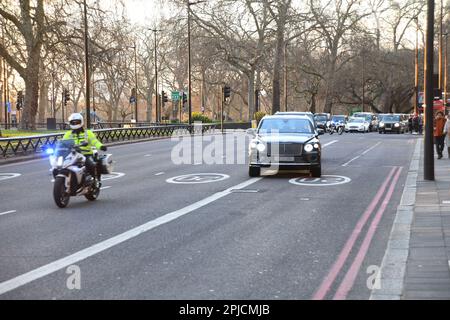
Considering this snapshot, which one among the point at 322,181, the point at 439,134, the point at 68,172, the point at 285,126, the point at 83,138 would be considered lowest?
the point at 322,181

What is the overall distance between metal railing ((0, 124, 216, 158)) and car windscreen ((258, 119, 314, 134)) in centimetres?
1125

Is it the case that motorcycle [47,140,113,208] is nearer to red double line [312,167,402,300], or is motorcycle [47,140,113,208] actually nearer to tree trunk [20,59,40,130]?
red double line [312,167,402,300]

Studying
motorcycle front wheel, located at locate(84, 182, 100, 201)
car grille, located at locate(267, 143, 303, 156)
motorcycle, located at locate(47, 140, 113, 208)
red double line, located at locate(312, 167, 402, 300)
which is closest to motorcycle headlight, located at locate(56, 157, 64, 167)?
motorcycle, located at locate(47, 140, 113, 208)

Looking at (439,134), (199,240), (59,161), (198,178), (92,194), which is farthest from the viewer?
(439,134)

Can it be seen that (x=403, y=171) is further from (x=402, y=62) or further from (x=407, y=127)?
(x=402, y=62)

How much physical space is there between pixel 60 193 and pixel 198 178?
577cm

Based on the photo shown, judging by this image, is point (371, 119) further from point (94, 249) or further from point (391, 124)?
point (94, 249)

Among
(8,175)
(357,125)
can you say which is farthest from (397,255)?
(357,125)

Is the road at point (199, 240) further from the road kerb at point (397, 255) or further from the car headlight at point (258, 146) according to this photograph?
the car headlight at point (258, 146)

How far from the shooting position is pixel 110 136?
121ft

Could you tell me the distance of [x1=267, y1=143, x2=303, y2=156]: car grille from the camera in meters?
16.2

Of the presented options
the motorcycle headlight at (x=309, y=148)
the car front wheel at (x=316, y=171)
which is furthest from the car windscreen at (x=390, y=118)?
the motorcycle headlight at (x=309, y=148)

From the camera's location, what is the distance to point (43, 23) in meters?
32.7

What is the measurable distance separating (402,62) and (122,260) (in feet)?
241
